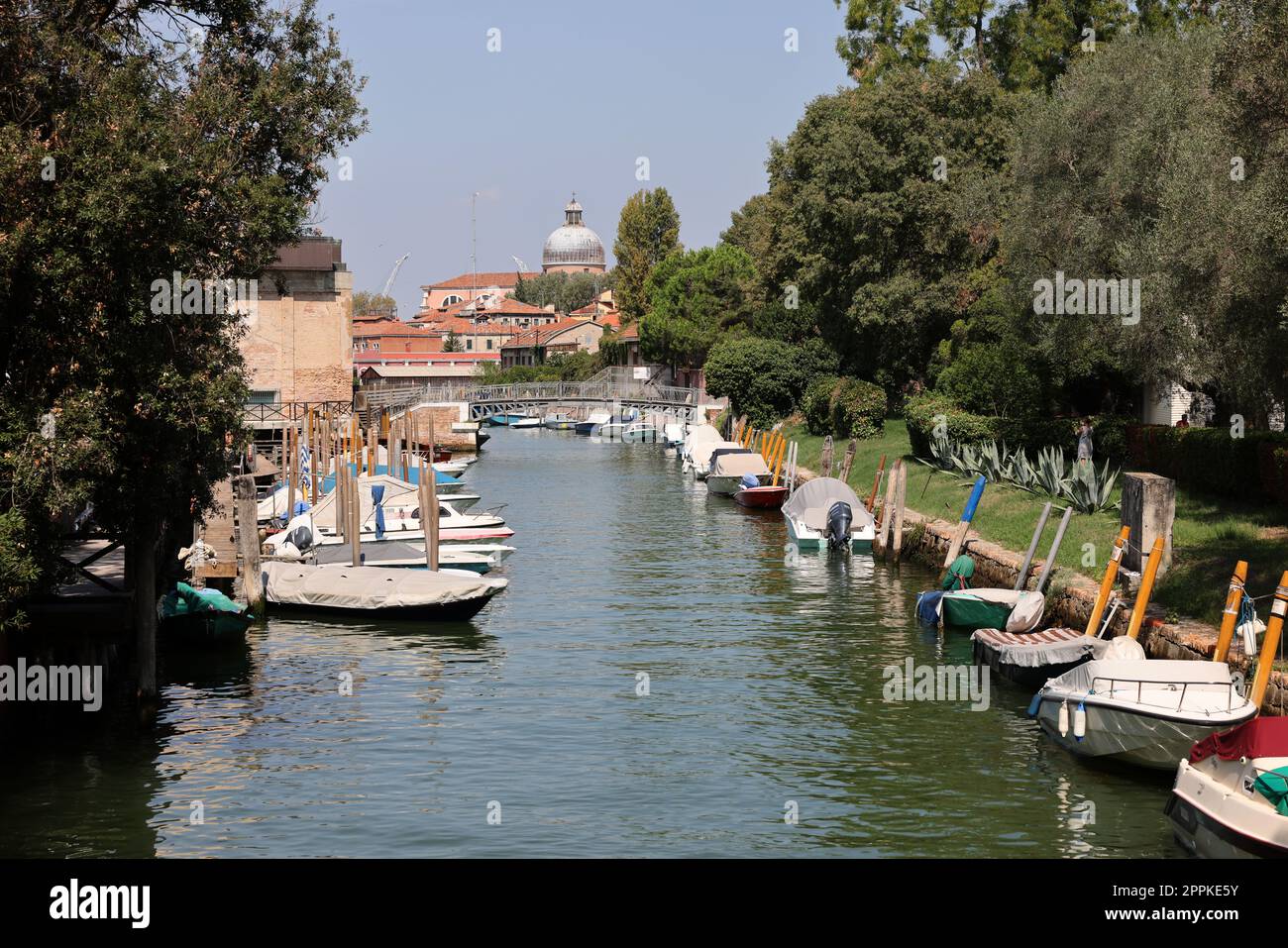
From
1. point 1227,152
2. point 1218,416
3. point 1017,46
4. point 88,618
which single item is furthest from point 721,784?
point 1017,46

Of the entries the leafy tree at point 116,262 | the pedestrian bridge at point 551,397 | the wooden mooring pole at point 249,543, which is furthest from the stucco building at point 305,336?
the leafy tree at point 116,262

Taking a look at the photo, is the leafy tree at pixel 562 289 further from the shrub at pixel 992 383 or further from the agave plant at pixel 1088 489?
the agave plant at pixel 1088 489

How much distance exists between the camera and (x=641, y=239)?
116812mm

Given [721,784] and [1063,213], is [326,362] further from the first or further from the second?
[721,784]

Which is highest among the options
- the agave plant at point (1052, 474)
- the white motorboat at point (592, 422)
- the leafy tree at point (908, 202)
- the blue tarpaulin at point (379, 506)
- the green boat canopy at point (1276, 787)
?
the leafy tree at point (908, 202)

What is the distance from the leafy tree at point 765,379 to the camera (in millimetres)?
62625

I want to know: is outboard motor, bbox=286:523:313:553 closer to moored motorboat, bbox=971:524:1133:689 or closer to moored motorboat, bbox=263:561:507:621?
moored motorboat, bbox=263:561:507:621

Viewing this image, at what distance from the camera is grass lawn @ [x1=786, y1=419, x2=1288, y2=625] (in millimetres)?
20750

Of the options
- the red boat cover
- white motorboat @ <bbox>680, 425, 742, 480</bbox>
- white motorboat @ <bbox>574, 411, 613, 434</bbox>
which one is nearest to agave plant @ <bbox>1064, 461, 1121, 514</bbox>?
the red boat cover

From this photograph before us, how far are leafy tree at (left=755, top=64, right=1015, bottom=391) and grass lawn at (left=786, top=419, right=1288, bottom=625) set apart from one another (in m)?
13.1

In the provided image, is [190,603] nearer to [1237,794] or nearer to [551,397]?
[1237,794]

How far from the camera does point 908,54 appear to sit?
2384 inches

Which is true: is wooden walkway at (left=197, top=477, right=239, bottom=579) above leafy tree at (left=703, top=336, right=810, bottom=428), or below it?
below

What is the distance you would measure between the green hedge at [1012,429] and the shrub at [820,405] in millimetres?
10383
